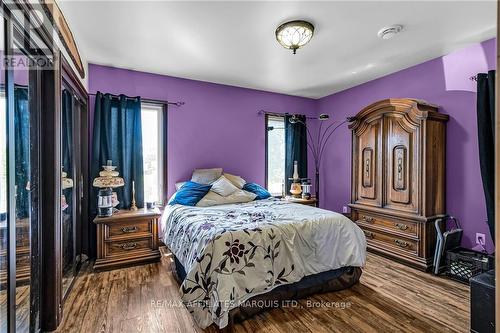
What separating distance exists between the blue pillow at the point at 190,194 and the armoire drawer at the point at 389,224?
2182 millimetres

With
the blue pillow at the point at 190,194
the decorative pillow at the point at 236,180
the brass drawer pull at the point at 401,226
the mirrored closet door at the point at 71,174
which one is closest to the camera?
the mirrored closet door at the point at 71,174

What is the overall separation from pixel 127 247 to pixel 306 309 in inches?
83.1

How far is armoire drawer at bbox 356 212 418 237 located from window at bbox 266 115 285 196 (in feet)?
4.97

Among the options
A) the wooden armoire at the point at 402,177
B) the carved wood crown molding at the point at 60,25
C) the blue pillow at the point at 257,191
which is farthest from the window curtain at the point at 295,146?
the carved wood crown molding at the point at 60,25

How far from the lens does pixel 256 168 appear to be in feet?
14.3

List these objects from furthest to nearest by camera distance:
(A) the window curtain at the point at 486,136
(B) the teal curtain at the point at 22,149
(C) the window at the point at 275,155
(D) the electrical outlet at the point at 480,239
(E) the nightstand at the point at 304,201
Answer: (C) the window at the point at 275,155 → (E) the nightstand at the point at 304,201 → (D) the electrical outlet at the point at 480,239 → (A) the window curtain at the point at 486,136 → (B) the teal curtain at the point at 22,149

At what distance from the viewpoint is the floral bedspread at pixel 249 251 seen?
6.08 feet

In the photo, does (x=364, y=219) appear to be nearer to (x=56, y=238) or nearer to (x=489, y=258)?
(x=489, y=258)

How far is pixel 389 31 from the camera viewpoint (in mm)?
2428

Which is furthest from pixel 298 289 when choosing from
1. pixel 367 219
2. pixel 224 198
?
pixel 367 219

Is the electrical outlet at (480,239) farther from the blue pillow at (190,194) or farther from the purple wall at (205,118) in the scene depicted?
the blue pillow at (190,194)

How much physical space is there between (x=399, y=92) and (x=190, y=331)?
3709 mm

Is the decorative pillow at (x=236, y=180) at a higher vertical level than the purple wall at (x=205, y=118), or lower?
lower

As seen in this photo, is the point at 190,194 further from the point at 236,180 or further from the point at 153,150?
the point at 153,150
